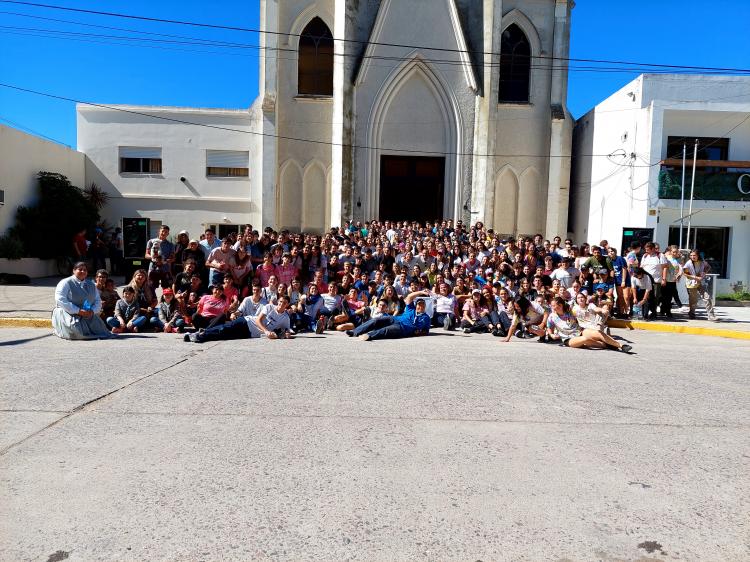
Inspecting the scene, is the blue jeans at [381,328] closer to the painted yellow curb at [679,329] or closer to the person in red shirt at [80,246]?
A: the painted yellow curb at [679,329]

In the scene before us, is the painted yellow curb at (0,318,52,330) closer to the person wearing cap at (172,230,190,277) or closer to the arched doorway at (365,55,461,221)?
the person wearing cap at (172,230,190,277)

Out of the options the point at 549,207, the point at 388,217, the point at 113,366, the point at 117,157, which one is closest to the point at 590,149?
the point at 549,207

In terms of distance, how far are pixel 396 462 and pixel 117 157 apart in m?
22.6

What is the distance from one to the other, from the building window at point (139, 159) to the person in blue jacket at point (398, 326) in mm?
16030

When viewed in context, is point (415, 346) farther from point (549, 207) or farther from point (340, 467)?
point (549, 207)

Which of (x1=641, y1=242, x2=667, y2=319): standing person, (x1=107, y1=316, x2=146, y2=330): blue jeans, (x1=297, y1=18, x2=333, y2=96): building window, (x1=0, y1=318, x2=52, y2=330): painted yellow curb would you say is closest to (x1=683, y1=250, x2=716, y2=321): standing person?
(x1=641, y1=242, x2=667, y2=319): standing person

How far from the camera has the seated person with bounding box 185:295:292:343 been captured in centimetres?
1006

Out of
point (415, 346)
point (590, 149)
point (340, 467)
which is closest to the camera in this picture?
point (340, 467)

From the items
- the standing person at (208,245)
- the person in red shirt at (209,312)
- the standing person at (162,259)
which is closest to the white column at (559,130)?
the standing person at (208,245)

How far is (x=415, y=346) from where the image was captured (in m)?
9.61

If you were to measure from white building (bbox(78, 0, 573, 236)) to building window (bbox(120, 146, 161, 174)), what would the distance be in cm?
4

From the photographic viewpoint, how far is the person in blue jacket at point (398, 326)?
10.6 meters

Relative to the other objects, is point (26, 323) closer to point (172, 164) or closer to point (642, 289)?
point (642, 289)

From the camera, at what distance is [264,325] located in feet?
33.7
